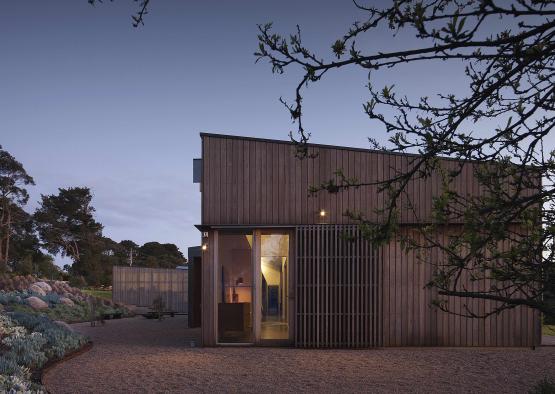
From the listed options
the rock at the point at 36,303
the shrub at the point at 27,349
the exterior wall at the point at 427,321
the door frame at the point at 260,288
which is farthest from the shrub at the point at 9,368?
the rock at the point at 36,303

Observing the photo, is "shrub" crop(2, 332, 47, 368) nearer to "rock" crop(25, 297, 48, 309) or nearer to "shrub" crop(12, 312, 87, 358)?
"shrub" crop(12, 312, 87, 358)

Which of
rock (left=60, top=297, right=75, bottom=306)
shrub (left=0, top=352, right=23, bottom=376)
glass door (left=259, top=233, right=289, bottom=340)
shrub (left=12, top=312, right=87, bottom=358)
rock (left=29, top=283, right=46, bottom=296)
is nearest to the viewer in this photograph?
shrub (left=0, top=352, right=23, bottom=376)

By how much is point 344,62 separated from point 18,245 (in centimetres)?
3321

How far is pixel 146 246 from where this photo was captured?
2116 inches

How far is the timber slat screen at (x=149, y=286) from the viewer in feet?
69.9

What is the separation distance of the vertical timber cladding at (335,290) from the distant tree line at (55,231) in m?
21.2

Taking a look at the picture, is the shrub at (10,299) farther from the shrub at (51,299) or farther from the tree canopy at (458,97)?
the tree canopy at (458,97)

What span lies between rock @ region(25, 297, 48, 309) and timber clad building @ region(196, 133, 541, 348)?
10135 millimetres

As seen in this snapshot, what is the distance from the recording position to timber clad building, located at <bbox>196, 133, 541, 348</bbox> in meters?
9.83

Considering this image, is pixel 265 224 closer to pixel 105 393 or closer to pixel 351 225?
pixel 351 225

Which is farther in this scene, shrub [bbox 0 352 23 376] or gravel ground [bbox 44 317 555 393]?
gravel ground [bbox 44 317 555 393]

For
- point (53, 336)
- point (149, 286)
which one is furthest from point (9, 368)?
point (149, 286)

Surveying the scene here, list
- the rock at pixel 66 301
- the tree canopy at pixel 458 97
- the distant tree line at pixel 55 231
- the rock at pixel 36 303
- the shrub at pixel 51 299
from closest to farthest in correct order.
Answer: the tree canopy at pixel 458 97 → the rock at pixel 36 303 → the shrub at pixel 51 299 → the rock at pixel 66 301 → the distant tree line at pixel 55 231

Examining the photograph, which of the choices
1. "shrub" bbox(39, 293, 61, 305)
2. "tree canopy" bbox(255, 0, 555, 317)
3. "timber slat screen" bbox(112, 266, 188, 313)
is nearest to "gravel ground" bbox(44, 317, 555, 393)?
"tree canopy" bbox(255, 0, 555, 317)
